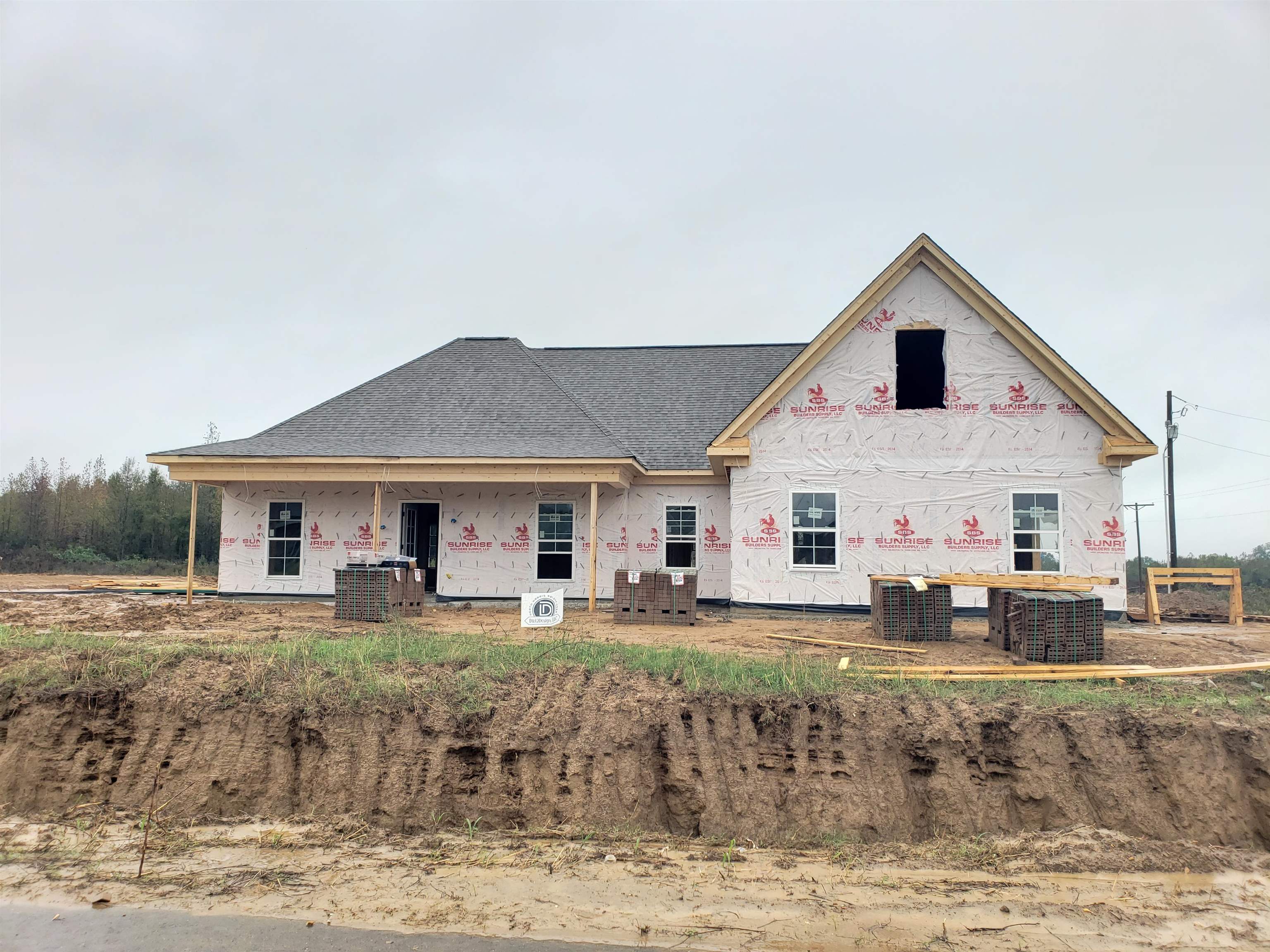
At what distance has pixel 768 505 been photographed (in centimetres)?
1550

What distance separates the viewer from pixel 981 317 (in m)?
15.1

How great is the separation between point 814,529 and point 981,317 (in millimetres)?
5203

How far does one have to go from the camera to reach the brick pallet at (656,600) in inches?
539

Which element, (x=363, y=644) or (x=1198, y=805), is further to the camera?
(x=363, y=644)

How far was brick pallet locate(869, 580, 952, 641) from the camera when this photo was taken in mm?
11188

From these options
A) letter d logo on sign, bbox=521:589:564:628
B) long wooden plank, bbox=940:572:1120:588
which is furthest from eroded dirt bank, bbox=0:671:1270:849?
letter d logo on sign, bbox=521:589:564:628

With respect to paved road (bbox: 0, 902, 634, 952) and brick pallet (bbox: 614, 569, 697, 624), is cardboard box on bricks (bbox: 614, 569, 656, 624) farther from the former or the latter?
paved road (bbox: 0, 902, 634, 952)

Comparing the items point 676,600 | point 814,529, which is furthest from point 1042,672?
point 814,529

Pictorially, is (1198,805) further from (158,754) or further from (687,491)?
(687,491)

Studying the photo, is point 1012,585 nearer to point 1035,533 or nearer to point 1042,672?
point 1042,672

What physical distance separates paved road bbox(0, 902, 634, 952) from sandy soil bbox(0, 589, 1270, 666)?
230 inches

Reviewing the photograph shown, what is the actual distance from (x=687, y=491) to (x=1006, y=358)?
689 cm

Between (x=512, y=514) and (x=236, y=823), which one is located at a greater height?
(x=512, y=514)

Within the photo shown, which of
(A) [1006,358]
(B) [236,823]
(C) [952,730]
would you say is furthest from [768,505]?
(B) [236,823]
